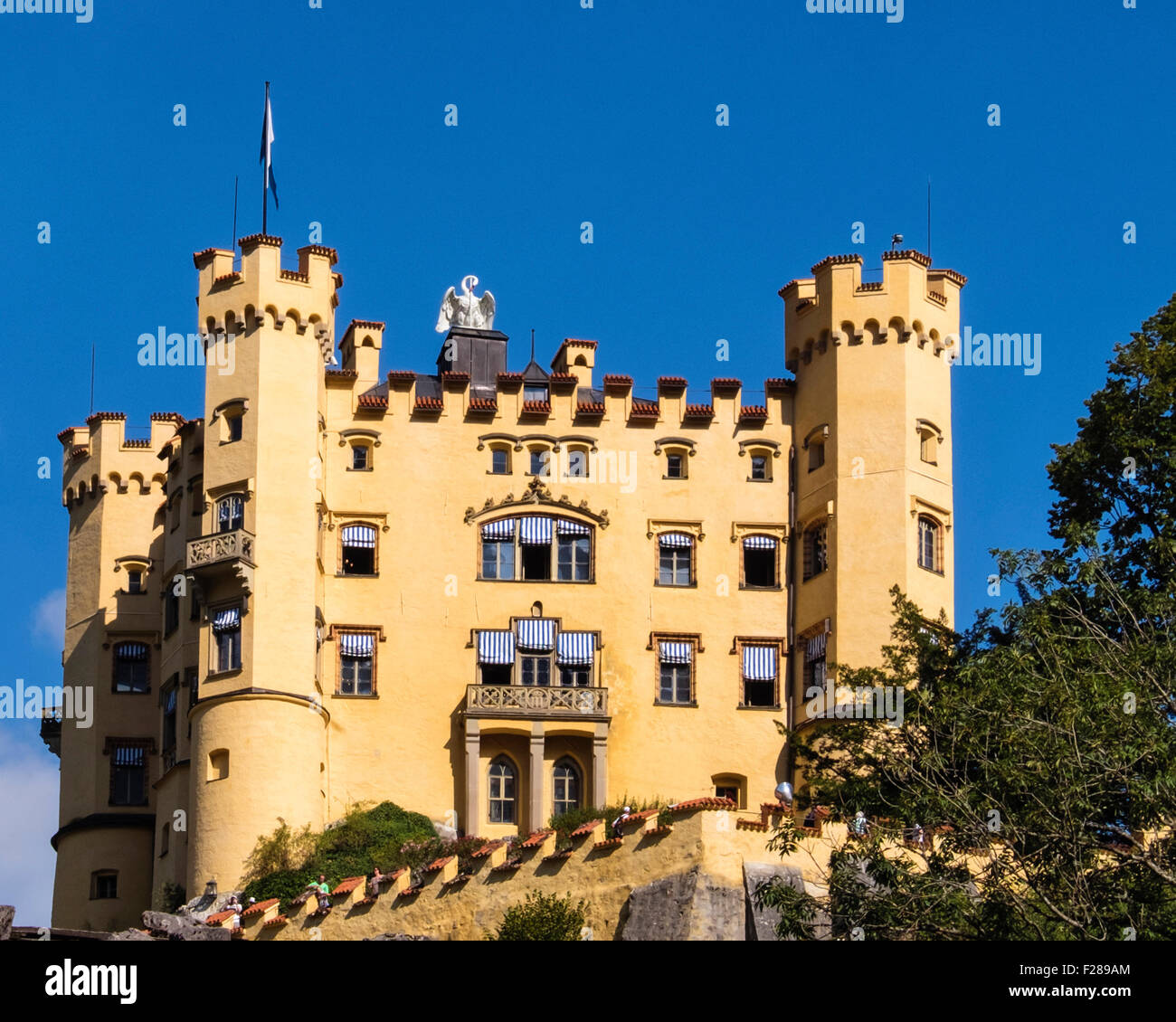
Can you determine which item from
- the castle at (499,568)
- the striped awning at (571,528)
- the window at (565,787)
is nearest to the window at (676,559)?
the castle at (499,568)

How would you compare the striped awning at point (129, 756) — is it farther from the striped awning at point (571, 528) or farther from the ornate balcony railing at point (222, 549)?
the striped awning at point (571, 528)

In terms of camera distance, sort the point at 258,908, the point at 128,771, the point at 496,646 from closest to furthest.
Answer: the point at 258,908 < the point at 496,646 < the point at 128,771

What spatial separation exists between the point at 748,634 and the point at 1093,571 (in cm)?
2259

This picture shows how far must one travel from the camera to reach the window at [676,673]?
66250 mm

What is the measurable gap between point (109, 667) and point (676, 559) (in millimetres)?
15958

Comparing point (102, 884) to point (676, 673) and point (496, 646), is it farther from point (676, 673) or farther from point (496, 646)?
point (676, 673)

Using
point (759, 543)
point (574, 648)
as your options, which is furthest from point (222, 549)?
point (759, 543)

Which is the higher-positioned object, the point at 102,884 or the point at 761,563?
the point at 761,563

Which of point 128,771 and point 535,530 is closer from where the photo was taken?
point 535,530

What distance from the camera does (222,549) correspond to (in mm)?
63750

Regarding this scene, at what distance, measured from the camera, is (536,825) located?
63781mm

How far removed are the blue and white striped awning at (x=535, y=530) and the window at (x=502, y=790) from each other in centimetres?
584
